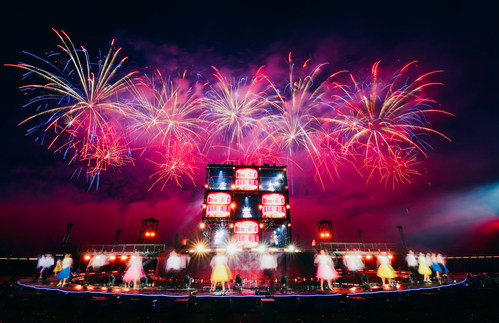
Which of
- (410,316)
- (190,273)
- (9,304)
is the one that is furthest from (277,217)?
(9,304)

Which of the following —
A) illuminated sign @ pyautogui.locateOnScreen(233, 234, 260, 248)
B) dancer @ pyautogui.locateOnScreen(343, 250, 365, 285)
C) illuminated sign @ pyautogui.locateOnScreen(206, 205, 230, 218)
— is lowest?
dancer @ pyautogui.locateOnScreen(343, 250, 365, 285)

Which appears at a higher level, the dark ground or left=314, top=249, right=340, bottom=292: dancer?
left=314, top=249, right=340, bottom=292: dancer

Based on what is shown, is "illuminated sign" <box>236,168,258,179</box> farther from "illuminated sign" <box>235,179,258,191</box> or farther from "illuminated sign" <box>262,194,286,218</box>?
"illuminated sign" <box>262,194,286,218</box>

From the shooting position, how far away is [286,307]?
36.6ft

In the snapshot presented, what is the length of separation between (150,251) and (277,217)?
67.0 feet

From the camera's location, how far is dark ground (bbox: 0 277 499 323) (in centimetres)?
948

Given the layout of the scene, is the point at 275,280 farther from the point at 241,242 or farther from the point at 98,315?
the point at 98,315

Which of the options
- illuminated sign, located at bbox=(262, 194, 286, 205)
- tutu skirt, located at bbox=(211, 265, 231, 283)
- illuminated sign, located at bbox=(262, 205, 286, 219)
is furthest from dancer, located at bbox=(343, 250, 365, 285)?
tutu skirt, located at bbox=(211, 265, 231, 283)

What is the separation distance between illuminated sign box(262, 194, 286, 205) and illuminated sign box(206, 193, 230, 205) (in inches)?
Result: 158

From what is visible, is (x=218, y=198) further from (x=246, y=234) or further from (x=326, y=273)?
(x=326, y=273)

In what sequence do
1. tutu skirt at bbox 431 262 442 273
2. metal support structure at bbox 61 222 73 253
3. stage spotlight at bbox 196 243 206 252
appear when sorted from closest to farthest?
tutu skirt at bbox 431 262 442 273
stage spotlight at bbox 196 243 206 252
metal support structure at bbox 61 222 73 253

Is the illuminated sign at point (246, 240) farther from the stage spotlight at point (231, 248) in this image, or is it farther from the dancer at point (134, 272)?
the dancer at point (134, 272)

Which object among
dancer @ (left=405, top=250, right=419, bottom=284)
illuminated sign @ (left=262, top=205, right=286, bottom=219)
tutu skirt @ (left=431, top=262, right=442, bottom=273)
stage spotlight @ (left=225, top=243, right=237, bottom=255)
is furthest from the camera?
illuminated sign @ (left=262, top=205, right=286, bottom=219)

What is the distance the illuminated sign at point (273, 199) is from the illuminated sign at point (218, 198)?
4.01m
